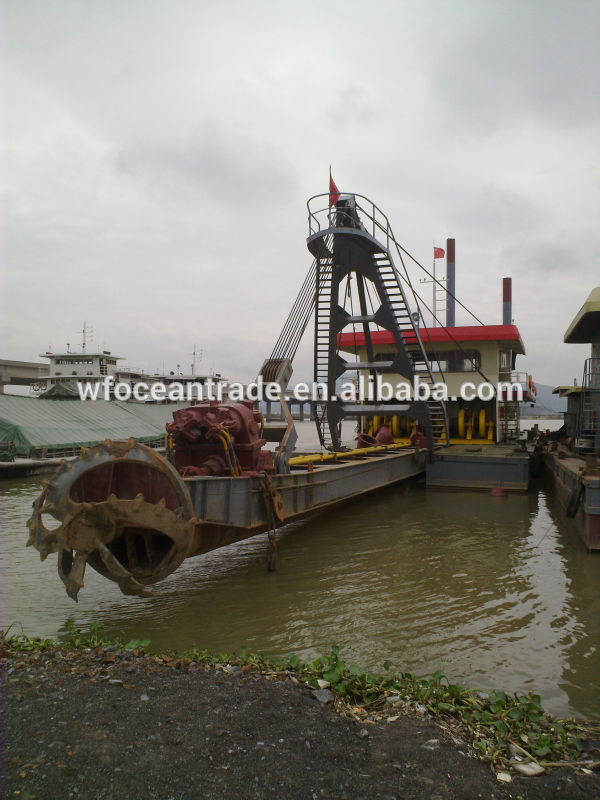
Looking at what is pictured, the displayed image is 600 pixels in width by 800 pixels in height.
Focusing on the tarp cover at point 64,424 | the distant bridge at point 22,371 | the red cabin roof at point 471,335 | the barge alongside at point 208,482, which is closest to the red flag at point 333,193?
the barge alongside at point 208,482

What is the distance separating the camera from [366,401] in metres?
19.1

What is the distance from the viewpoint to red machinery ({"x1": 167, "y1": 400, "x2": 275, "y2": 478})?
25.2ft

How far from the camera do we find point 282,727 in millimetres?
3482

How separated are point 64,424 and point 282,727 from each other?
23345 millimetres

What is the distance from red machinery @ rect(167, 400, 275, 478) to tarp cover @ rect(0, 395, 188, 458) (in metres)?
13.8

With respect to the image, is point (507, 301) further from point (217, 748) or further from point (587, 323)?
point (217, 748)

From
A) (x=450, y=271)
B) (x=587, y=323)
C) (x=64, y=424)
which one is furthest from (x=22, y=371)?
(x=587, y=323)

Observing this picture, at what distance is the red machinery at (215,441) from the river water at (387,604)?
65.1 inches

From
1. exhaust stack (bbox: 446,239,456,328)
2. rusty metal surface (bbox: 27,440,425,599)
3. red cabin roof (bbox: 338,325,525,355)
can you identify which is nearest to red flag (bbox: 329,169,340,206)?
red cabin roof (bbox: 338,325,525,355)

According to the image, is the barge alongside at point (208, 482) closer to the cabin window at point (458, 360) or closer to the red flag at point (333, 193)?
the red flag at point (333, 193)

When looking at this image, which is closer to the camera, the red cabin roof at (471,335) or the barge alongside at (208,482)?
the barge alongside at (208,482)

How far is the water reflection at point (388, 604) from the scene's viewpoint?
532 cm

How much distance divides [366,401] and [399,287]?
19.0ft

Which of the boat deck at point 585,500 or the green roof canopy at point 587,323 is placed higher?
the green roof canopy at point 587,323
